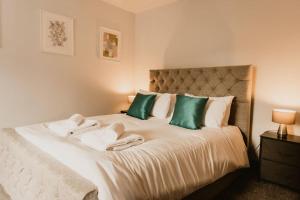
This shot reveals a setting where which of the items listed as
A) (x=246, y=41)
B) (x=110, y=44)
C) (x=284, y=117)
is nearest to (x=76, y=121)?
(x=110, y=44)

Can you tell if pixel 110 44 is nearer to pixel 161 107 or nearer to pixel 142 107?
pixel 142 107

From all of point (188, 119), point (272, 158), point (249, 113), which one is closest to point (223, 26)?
point (249, 113)

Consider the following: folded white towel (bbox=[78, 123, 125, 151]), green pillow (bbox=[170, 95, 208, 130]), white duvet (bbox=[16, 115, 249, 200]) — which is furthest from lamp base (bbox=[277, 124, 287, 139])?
folded white towel (bbox=[78, 123, 125, 151])

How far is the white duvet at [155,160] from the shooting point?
1.22 metres

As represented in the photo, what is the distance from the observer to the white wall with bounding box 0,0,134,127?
101 inches

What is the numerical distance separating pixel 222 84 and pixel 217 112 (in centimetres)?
50

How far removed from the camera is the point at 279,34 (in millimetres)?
2375

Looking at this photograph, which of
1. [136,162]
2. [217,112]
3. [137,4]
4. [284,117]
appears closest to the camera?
[136,162]

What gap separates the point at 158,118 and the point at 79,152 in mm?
1561

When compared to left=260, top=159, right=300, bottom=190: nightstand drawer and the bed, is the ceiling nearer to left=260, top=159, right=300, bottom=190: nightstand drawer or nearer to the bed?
the bed

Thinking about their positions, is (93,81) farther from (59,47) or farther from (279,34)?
(279,34)

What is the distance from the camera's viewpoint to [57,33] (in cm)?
293

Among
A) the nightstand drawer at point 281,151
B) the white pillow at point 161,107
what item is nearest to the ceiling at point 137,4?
the white pillow at point 161,107

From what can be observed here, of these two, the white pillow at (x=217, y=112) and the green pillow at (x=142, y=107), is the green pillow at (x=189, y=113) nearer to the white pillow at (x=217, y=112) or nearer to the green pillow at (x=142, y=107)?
the white pillow at (x=217, y=112)
